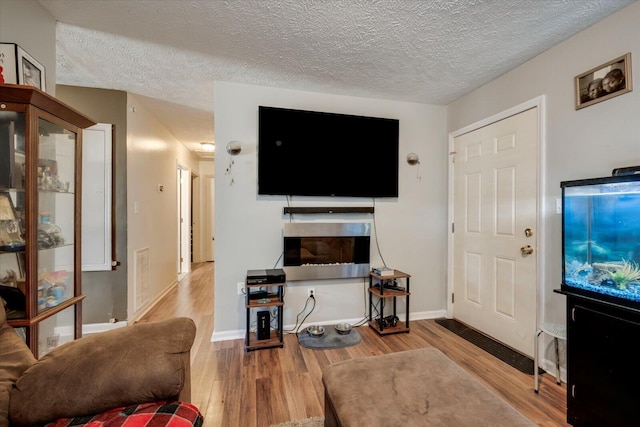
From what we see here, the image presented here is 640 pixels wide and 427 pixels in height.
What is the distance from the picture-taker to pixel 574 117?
1.91 metres

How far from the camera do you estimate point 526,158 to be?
7.38ft

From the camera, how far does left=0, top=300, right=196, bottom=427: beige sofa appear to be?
96cm

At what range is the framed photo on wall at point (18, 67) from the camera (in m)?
1.38

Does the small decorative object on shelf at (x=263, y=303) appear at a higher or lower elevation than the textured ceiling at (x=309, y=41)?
lower

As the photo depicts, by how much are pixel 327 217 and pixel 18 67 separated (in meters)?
2.35

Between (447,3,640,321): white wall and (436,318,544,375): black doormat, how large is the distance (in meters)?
0.43

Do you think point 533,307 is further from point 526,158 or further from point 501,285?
point 526,158

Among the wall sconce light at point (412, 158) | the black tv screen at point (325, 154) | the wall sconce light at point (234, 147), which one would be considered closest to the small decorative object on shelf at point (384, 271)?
the black tv screen at point (325, 154)

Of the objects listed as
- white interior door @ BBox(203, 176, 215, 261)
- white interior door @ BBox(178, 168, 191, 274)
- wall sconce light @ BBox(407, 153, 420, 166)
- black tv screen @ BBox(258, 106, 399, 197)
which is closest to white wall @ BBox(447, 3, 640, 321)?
wall sconce light @ BBox(407, 153, 420, 166)

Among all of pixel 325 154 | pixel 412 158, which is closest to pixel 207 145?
pixel 325 154

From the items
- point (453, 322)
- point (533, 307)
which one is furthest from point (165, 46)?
point (453, 322)

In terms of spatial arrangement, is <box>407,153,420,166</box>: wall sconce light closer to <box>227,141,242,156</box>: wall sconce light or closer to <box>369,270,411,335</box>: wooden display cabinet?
<box>369,270,411,335</box>: wooden display cabinet

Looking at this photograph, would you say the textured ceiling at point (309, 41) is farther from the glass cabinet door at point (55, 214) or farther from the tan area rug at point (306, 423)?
the tan area rug at point (306, 423)

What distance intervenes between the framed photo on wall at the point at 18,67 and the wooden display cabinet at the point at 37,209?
20 centimetres
